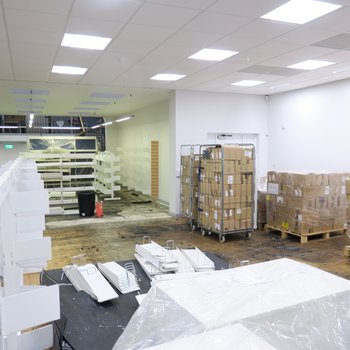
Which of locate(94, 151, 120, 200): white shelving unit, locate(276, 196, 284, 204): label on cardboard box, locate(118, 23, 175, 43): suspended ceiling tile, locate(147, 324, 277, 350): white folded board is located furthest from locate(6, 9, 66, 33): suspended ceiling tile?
locate(94, 151, 120, 200): white shelving unit

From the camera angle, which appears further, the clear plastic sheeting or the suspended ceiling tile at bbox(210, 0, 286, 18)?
the suspended ceiling tile at bbox(210, 0, 286, 18)

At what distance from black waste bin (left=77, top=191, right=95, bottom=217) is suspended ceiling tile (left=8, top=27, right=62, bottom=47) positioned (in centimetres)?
456

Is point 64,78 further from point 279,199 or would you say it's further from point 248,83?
A: point 279,199

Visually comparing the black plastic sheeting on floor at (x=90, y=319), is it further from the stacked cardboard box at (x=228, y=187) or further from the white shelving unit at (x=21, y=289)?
the stacked cardboard box at (x=228, y=187)

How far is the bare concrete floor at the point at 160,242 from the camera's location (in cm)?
541

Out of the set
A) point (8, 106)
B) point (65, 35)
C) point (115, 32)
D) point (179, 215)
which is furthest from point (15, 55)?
point (8, 106)

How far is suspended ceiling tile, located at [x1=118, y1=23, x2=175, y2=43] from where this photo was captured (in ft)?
13.5

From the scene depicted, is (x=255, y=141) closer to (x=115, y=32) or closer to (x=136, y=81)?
(x=136, y=81)

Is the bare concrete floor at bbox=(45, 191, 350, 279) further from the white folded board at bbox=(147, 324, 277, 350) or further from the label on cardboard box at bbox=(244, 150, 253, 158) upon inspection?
the white folded board at bbox=(147, 324, 277, 350)

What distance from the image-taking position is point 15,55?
17.4 feet

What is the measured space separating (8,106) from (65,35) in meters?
8.44

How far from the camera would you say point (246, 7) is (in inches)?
139

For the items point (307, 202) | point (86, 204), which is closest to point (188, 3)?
point (307, 202)

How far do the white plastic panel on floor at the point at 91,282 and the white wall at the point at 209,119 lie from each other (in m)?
6.20
